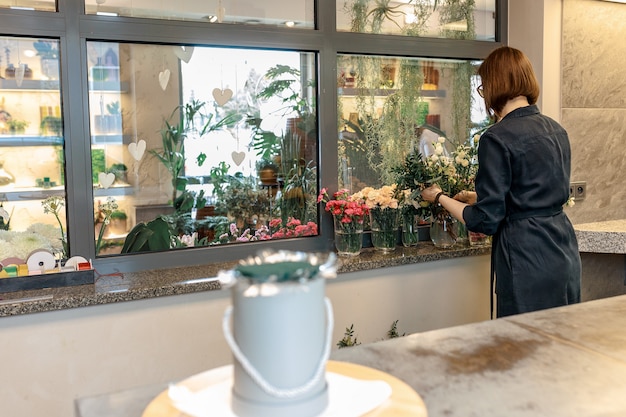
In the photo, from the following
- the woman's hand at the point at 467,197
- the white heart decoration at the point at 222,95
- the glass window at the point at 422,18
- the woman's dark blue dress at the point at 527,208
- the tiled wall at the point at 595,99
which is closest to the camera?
the woman's dark blue dress at the point at 527,208

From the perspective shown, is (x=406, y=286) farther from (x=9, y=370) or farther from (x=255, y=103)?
(x=9, y=370)

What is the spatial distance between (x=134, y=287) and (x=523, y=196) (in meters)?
1.48

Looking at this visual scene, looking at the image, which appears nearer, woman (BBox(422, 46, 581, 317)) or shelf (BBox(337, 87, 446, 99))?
woman (BBox(422, 46, 581, 317))

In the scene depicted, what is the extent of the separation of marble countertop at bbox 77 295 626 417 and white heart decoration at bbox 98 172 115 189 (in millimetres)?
1674

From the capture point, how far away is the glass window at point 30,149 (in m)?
2.39

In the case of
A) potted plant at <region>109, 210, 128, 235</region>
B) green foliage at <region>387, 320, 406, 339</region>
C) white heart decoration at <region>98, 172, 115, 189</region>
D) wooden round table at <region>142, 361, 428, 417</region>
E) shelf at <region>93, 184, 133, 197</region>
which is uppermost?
white heart decoration at <region>98, 172, 115, 189</region>

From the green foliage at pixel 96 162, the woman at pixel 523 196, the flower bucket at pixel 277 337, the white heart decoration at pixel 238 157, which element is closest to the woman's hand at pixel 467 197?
the woman at pixel 523 196

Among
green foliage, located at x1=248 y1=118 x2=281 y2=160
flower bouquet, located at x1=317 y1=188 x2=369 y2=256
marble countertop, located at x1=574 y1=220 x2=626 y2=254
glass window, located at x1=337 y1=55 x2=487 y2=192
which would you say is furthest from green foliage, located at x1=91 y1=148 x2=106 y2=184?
marble countertop, located at x1=574 y1=220 x2=626 y2=254

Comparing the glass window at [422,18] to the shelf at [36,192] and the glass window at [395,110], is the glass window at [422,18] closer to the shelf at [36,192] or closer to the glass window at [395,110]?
the glass window at [395,110]

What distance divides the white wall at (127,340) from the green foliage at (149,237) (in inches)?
13.7

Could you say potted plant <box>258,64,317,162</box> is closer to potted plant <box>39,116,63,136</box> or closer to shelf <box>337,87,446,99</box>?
shelf <box>337,87,446,99</box>

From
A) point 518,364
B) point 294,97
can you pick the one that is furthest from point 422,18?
point 518,364

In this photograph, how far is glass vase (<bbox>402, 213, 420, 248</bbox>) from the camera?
313 centimetres

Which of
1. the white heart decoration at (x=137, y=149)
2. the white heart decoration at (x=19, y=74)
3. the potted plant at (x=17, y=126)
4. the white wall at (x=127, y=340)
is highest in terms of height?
the white heart decoration at (x=19, y=74)
